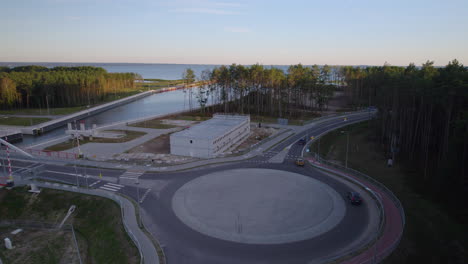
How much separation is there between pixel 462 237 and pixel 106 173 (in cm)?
3969

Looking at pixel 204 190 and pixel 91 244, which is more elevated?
pixel 204 190

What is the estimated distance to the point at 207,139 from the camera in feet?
151

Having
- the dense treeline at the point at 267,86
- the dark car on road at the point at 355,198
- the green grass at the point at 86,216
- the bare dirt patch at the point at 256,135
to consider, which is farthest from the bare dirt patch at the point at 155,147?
the dense treeline at the point at 267,86

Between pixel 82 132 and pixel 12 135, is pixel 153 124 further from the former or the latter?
pixel 12 135

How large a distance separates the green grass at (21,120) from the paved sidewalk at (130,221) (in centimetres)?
4918

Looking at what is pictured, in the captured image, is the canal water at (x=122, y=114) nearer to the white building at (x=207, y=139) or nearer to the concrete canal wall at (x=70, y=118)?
the concrete canal wall at (x=70, y=118)

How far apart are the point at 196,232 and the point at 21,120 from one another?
78795mm

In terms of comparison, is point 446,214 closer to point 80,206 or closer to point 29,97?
point 80,206

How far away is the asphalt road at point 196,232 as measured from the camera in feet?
70.8

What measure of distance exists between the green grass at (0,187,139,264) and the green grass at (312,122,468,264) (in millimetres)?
20875

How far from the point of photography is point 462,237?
24.3 meters

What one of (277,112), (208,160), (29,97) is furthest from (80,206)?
(29,97)

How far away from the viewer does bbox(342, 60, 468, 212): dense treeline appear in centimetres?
2858

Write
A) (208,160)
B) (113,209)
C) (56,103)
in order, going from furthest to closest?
(56,103)
(208,160)
(113,209)
